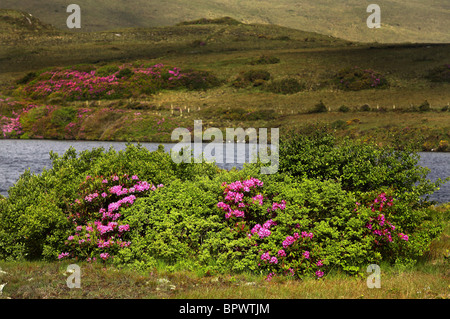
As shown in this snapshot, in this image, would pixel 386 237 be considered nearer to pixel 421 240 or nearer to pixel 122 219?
pixel 421 240

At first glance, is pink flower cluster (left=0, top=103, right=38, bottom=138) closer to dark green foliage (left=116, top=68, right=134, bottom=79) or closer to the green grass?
dark green foliage (left=116, top=68, right=134, bottom=79)

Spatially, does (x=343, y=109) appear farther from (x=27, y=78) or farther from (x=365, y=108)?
(x=27, y=78)

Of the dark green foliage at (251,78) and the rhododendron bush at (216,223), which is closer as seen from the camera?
the rhododendron bush at (216,223)

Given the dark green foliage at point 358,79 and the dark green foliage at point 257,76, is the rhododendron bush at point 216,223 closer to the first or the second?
the dark green foliage at point 358,79

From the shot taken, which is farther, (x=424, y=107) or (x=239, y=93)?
(x=239, y=93)

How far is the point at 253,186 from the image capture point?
10773 millimetres

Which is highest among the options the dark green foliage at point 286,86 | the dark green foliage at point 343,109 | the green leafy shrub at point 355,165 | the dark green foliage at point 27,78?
the dark green foliage at point 27,78

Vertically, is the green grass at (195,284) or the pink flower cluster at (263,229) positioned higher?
the pink flower cluster at (263,229)

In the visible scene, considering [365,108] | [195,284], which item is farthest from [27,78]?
[195,284]

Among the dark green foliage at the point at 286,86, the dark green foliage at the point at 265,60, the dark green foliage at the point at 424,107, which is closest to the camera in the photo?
the dark green foliage at the point at 424,107

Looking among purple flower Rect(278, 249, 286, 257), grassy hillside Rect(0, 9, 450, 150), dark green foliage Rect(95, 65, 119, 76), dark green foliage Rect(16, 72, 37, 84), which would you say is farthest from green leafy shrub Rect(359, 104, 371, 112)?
dark green foliage Rect(16, 72, 37, 84)

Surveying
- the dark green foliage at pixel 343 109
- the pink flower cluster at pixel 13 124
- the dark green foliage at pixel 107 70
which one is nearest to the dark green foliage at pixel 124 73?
the dark green foliage at pixel 107 70
